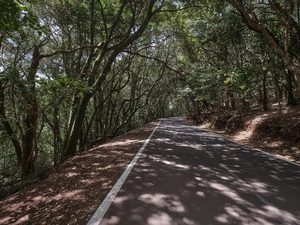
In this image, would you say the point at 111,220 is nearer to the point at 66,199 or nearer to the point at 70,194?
the point at 66,199

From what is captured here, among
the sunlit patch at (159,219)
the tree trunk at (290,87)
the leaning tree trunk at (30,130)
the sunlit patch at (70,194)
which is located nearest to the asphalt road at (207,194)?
the sunlit patch at (159,219)

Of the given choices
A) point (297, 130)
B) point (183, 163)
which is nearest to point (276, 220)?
point (183, 163)

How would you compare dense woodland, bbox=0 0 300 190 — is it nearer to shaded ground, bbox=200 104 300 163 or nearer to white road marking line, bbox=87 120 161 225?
shaded ground, bbox=200 104 300 163

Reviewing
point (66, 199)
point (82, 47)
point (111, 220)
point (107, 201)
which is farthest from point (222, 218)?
point (82, 47)

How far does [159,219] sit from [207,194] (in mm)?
1372

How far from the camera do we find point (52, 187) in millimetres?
4984

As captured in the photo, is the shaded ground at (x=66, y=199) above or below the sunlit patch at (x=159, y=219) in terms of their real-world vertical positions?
above

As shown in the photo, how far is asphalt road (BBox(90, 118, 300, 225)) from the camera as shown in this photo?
3172mm

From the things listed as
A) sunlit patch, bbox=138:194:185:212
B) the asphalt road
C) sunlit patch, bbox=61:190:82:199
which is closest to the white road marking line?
the asphalt road

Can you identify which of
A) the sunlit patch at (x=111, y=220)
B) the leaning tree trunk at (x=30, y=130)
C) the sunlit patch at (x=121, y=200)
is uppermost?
the leaning tree trunk at (x=30, y=130)

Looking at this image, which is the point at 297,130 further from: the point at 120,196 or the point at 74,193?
the point at 74,193

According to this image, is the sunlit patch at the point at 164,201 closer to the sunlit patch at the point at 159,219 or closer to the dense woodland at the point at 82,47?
the sunlit patch at the point at 159,219

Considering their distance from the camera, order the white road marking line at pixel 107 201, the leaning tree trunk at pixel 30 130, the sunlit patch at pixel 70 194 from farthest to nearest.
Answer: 1. the leaning tree trunk at pixel 30 130
2. the sunlit patch at pixel 70 194
3. the white road marking line at pixel 107 201

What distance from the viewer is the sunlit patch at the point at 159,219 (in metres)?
3.02
